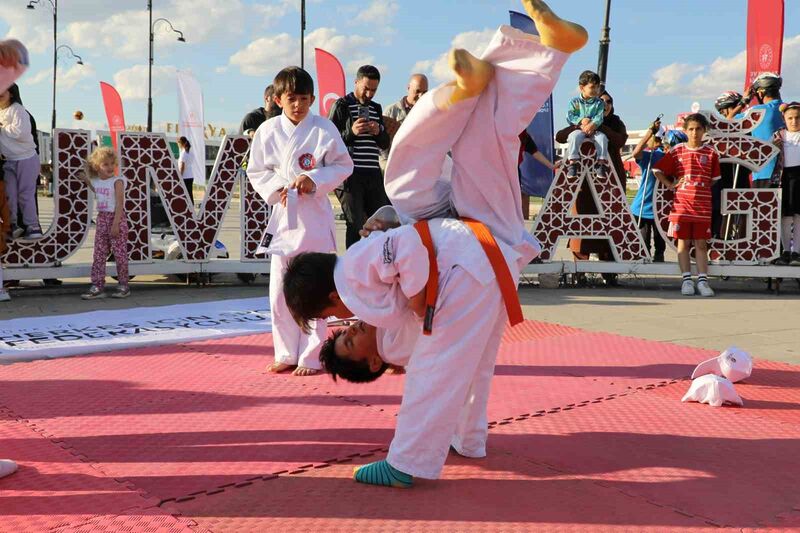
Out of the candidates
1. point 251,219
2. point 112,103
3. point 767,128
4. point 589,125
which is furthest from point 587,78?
point 112,103

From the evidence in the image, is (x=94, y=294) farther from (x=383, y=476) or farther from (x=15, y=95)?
(x=383, y=476)

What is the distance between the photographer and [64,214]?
7.31 meters

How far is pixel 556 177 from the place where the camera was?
316 inches

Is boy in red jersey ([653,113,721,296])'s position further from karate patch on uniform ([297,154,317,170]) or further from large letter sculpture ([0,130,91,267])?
large letter sculpture ([0,130,91,267])

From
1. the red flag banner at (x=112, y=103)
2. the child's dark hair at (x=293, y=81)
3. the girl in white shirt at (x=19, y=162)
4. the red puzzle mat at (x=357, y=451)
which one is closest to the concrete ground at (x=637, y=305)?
the girl in white shirt at (x=19, y=162)

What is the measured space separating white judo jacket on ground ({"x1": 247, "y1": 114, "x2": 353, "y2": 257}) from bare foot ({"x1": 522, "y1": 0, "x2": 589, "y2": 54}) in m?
1.91

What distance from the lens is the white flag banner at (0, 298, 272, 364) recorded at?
484 cm

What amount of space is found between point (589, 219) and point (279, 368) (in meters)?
Result: 4.61

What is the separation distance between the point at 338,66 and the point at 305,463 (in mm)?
15059

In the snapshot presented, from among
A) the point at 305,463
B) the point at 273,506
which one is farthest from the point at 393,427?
the point at 273,506

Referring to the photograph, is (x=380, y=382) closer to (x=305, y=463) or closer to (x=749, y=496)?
(x=305, y=463)

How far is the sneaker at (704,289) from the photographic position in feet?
24.4

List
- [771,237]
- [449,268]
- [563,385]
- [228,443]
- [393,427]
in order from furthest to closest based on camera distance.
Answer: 1. [771,237]
2. [563,385]
3. [393,427]
4. [228,443]
5. [449,268]

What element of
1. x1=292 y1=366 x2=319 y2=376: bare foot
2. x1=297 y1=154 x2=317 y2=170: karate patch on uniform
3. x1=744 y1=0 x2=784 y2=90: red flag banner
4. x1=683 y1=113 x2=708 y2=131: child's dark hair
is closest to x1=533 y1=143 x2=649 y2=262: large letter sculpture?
x1=683 y1=113 x2=708 y2=131: child's dark hair
